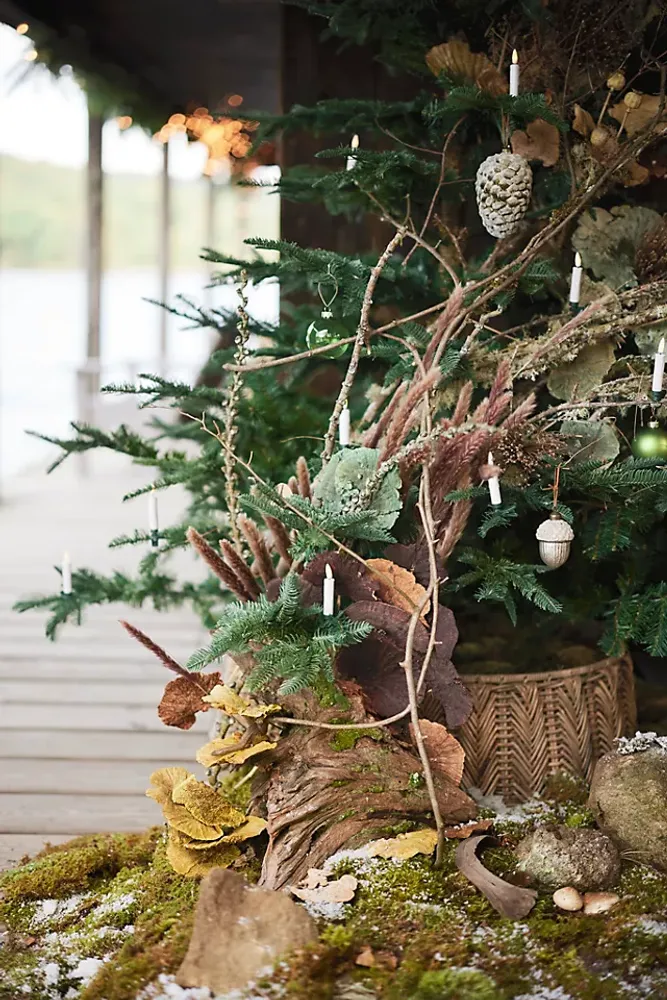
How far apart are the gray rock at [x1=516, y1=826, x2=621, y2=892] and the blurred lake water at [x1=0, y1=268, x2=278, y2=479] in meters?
6.50

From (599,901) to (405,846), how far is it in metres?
0.28

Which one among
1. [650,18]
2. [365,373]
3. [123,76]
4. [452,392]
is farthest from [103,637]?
[123,76]

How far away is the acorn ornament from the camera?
1.56 meters

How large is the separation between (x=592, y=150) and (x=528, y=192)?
0.60 ft

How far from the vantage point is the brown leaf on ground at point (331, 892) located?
52.2 inches

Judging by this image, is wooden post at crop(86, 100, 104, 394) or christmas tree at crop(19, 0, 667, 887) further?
wooden post at crop(86, 100, 104, 394)

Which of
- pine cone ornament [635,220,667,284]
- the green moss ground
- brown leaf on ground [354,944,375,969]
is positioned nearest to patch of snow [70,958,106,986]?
the green moss ground

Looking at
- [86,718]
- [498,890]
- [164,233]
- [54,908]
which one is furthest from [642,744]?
[164,233]

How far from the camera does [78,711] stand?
2.61 m

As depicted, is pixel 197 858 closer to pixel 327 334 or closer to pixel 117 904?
pixel 117 904

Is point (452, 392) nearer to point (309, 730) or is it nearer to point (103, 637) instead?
point (309, 730)

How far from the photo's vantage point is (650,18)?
68.6 inches

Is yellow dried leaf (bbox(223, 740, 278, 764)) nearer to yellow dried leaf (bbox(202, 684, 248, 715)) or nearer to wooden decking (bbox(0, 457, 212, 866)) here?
yellow dried leaf (bbox(202, 684, 248, 715))

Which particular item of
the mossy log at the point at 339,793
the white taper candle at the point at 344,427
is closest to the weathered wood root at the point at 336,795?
the mossy log at the point at 339,793
